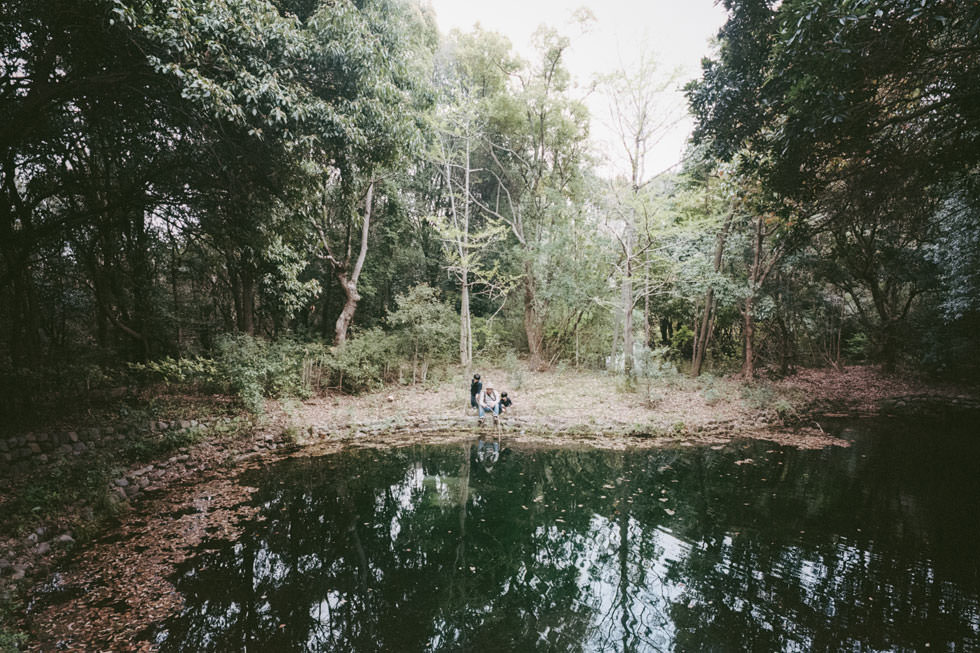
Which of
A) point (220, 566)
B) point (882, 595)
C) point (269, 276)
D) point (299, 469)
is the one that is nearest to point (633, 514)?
point (882, 595)

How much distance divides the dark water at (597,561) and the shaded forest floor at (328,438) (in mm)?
546

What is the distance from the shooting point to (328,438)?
9.28 meters

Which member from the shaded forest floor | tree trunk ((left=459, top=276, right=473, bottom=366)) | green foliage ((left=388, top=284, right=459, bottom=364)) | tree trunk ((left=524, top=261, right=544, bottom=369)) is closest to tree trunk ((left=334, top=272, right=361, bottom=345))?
green foliage ((left=388, top=284, right=459, bottom=364))

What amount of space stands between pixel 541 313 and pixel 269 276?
10836mm

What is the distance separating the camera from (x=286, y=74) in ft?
20.1

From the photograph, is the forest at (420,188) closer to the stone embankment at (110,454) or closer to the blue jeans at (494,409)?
the stone embankment at (110,454)

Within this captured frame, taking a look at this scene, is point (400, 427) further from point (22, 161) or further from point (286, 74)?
point (22, 161)

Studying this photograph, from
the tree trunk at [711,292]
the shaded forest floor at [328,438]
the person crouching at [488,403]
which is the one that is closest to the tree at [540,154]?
the shaded forest floor at [328,438]

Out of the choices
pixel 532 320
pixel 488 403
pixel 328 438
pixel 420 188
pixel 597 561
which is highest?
pixel 420 188

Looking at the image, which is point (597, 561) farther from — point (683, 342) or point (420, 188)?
point (683, 342)

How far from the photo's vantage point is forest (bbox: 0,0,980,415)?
527 centimetres

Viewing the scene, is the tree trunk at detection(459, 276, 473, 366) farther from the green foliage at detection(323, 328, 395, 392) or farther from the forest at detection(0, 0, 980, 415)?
the green foliage at detection(323, 328, 395, 392)

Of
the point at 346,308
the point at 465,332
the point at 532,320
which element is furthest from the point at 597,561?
the point at 532,320

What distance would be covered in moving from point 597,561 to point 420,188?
18.4 m
